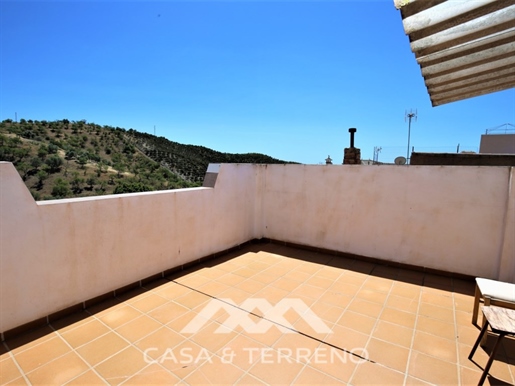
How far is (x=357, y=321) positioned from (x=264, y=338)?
1.03 meters

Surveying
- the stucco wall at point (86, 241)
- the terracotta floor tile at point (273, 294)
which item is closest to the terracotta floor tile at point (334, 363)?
the terracotta floor tile at point (273, 294)

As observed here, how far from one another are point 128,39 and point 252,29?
5428 millimetres

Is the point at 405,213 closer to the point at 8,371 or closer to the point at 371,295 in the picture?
the point at 371,295

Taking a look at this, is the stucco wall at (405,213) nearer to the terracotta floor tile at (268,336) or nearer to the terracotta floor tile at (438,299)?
the terracotta floor tile at (438,299)

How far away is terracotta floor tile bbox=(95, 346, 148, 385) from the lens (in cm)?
179

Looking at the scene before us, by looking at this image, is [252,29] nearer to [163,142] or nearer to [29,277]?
[29,277]

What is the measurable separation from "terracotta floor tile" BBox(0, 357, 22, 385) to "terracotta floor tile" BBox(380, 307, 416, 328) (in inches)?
126

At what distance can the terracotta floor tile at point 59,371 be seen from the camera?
5.73ft

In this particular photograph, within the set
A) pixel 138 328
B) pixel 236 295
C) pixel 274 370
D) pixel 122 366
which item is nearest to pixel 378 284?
pixel 236 295

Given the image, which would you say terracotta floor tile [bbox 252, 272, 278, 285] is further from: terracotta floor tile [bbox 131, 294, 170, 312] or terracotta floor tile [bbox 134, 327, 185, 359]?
terracotta floor tile [bbox 134, 327, 185, 359]

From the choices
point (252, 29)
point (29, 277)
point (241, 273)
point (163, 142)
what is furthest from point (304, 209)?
point (163, 142)

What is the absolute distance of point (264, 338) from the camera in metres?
2.27

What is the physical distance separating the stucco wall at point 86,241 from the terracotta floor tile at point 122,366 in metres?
1.06

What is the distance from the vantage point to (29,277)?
90.6 inches
